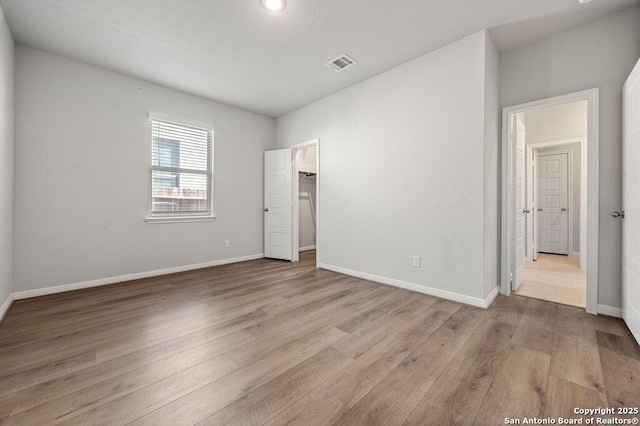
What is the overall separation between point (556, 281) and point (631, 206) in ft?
6.35

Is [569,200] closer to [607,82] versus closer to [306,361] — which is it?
[607,82]

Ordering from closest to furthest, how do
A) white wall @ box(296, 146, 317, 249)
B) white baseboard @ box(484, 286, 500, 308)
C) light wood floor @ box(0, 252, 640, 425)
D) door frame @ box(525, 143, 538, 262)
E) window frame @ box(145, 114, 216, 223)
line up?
light wood floor @ box(0, 252, 640, 425), white baseboard @ box(484, 286, 500, 308), window frame @ box(145, 114, 216, 223), door frame @ box(525, 143, 538, 262), white wall @ box(296, 146, 317, 249)

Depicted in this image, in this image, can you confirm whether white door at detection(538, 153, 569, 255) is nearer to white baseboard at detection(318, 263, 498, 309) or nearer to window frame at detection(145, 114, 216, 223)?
white baseboard at detection(318, 263, 498, 309)

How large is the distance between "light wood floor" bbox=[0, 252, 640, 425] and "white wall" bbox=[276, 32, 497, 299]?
59 centimetres

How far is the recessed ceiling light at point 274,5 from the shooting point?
2301 mm

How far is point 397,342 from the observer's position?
2.00 metres

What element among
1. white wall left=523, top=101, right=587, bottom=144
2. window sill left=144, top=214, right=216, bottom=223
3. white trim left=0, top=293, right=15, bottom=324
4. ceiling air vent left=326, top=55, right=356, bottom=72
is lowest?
white trim left=0, top=293, right=15, bottom=324

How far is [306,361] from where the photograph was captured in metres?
1.75

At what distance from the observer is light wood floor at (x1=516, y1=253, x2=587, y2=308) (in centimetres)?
294

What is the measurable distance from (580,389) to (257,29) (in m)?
3.73

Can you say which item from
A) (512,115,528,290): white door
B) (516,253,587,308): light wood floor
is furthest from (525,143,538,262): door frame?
(512,115,528,290): white door

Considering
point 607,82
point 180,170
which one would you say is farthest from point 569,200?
point 180,170

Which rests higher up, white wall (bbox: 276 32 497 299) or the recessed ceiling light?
the recessed ceiling light

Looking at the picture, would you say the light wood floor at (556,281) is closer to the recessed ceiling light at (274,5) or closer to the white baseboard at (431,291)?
the white baseboard at (431,291)
